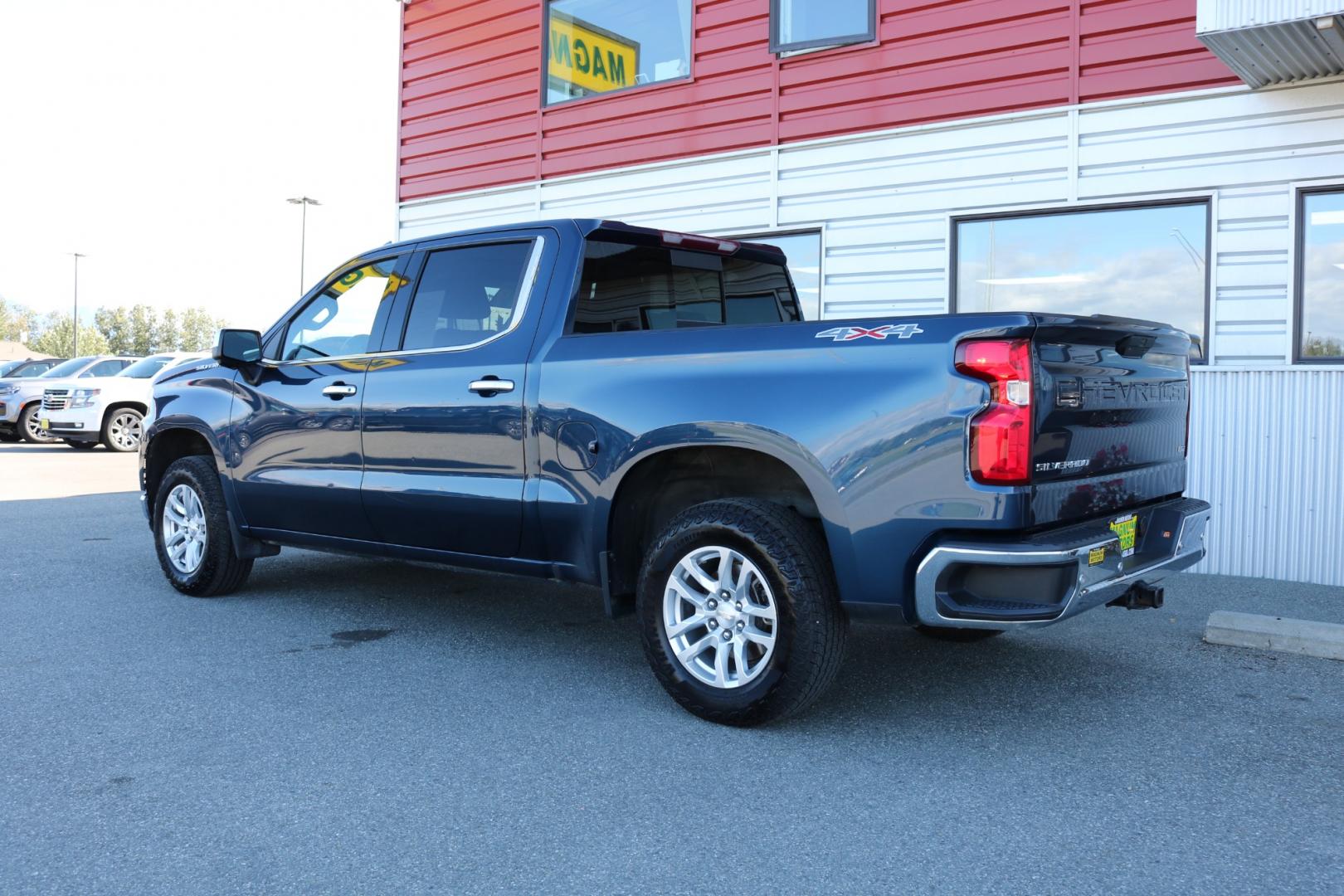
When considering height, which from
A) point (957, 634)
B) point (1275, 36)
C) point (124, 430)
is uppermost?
point (1275, 36)

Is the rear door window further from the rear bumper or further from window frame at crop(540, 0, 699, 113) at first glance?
the rear bumper

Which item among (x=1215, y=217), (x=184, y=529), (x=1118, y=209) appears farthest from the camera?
(x=1118, y=209)

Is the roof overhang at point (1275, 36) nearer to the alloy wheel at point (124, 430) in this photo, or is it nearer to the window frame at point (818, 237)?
the window frame at point (818, 237)

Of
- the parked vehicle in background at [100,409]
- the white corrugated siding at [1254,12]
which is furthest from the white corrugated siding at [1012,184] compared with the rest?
the parked vehicle in background at [100,409]

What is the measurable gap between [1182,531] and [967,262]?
4.42 m

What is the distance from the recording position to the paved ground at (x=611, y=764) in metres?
2.87

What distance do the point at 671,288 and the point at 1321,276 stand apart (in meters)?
4.52

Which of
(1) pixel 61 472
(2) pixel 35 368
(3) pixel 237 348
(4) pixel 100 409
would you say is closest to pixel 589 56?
(3) pixel 237 348

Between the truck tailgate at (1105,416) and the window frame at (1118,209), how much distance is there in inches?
119

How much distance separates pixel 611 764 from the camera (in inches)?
143

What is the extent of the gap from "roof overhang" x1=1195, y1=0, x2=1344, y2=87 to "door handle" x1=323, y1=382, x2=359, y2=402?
4.92 meters

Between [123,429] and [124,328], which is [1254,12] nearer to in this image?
[123,429]

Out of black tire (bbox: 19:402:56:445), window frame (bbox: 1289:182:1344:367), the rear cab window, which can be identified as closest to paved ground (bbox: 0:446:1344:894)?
the rear cab window

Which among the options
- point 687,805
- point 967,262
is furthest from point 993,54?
point 687,805
